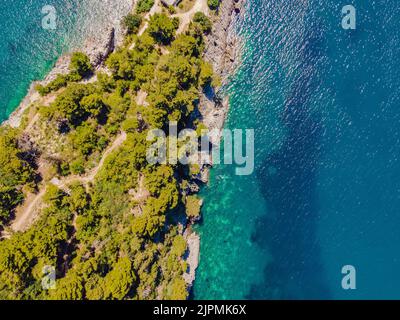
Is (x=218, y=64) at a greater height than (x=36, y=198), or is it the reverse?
(x=218, y=64)

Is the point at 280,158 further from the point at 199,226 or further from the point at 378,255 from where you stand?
the point at 378,255

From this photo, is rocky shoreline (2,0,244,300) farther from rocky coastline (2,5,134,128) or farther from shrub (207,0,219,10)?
shrub (207,0,219,10)

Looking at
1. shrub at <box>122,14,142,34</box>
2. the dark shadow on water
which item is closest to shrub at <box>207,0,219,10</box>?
shrub at <box>122,14,142,34</box>

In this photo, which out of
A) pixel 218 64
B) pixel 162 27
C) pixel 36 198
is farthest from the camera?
pixel 218 64

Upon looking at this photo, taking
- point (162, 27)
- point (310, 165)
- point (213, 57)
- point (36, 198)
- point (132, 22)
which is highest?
point (132, 22)

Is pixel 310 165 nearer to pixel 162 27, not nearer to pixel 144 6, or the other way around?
pixel 162 27

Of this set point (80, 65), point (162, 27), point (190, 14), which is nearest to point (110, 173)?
point (80, 65)

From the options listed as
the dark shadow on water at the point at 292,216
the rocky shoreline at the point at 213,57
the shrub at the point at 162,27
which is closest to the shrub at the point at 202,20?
the rocky shoreline at the point at 213,57

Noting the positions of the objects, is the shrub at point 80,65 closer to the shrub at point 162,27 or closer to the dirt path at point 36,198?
the shrub at point 162,27
